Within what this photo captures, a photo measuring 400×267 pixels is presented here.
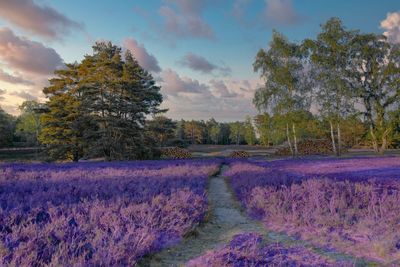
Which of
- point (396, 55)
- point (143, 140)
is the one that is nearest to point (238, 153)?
point (143, 140)

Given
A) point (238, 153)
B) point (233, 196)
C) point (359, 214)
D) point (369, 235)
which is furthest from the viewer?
point (238, 153)

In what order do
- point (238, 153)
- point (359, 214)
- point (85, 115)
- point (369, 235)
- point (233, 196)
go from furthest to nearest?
1. point (238, 153)
2. point (85, 115)
3. point (233, 196)
4. point (359, 214)
5. point (369, 235)

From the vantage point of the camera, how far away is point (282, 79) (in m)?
34.3

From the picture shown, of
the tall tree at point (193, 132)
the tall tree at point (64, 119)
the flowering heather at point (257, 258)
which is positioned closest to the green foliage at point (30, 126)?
the tall tree at point (64, 119)

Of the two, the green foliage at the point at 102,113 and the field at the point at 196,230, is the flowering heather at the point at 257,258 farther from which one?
the green foliage at the point at 102,113

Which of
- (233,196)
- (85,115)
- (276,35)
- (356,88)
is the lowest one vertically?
(233,196)

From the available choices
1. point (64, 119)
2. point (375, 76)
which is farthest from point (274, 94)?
point (64, 119)

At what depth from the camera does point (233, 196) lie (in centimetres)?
1005

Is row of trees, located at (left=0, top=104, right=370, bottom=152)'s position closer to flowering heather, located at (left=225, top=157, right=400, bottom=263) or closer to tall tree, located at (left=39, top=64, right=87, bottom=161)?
tall tree, located at (left=39, top=64, right=87, bottom=161)

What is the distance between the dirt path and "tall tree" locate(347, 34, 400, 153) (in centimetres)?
3086

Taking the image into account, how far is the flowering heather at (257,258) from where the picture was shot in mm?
3725

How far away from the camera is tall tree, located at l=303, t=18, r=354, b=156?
3378 centimetres

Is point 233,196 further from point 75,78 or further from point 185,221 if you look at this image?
point 75,78

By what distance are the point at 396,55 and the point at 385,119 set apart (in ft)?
22.0
